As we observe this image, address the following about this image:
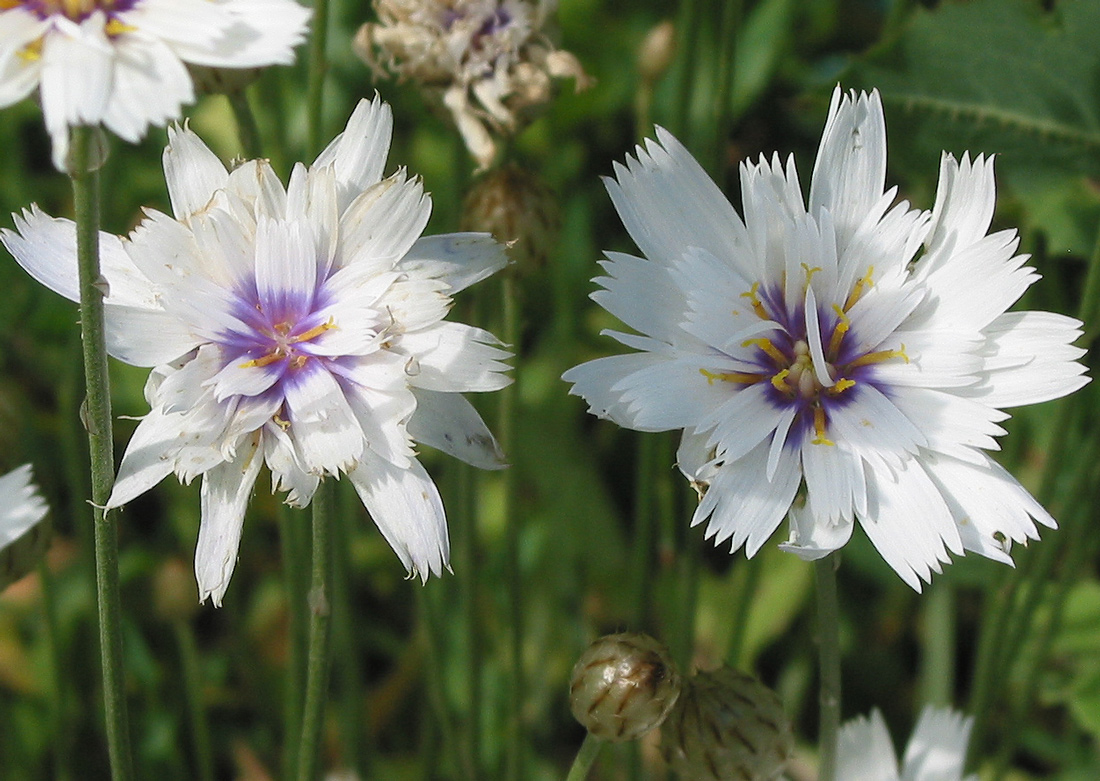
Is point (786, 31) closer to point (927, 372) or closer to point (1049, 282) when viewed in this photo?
point (1049, 282)

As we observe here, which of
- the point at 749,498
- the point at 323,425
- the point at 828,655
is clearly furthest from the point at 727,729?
the point at 323,425

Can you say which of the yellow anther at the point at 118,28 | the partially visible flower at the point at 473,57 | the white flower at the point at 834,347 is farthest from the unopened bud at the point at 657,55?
the yellow anther at the point at 118,28

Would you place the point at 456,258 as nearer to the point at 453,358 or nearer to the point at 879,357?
the point at 453,358

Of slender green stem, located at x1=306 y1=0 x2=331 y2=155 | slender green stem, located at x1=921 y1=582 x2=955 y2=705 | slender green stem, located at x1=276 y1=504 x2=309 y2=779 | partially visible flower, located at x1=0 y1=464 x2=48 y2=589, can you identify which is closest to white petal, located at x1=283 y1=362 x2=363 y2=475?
partially visible flower, located at x1=0 y1=464 x2=48 y2=589

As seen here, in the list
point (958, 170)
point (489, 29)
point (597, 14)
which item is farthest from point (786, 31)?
point (958, 170)

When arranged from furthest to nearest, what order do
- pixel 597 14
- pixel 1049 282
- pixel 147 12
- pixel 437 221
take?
1. pixel 597 14
2. pixel 437 221
3. pixel 1049 282
4. pixel 147 12

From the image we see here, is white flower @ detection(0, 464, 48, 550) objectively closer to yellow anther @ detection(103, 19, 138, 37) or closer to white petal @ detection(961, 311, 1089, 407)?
yellow anther @ detection(103, 19, 138, 37)

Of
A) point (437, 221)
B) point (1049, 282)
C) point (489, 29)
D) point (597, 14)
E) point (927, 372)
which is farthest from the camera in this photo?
point (597, 14)
